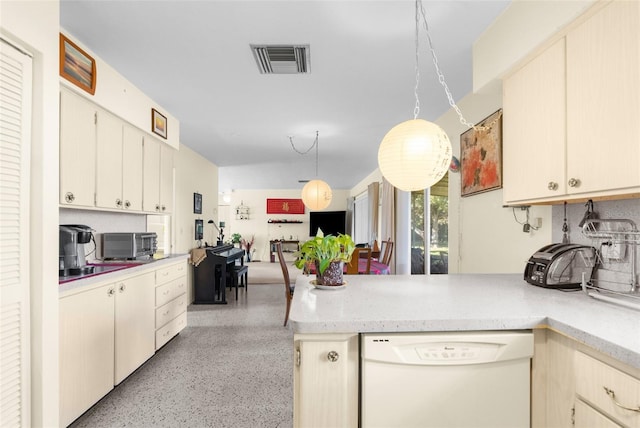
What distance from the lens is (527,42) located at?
1682 mm

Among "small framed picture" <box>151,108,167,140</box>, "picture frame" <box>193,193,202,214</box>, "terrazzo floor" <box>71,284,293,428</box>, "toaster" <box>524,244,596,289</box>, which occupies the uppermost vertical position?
"small framed picture" <box>151,108,167,140</box>

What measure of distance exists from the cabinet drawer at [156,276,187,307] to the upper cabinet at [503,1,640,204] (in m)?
2.86

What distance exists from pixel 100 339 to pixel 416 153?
2213 millimetres

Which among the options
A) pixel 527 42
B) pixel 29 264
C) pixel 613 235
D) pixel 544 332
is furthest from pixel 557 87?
pixel 29 264

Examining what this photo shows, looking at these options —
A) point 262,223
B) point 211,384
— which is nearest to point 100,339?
point 211,384

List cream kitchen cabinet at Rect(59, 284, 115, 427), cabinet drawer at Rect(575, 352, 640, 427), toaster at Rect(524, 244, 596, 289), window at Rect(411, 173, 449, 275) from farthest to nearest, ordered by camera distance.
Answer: window at Rect(411, 173, 449, 275) < cream kitchen cabinet at Rect(59, 284, 115, 427) < toaster at Rect(524, 244, 596, 289) < cabinet drawer at Rect(575, 352, 640, 427)

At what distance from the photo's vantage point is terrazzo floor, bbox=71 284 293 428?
6.57 ft

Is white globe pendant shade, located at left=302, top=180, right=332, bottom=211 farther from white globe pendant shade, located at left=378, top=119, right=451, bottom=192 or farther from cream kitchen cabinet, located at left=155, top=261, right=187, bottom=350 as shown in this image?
white globe pendant shade, located at left=378, top=119, right=451, bottom=192

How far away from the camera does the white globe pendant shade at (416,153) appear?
4.92ft

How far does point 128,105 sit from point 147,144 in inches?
18.1

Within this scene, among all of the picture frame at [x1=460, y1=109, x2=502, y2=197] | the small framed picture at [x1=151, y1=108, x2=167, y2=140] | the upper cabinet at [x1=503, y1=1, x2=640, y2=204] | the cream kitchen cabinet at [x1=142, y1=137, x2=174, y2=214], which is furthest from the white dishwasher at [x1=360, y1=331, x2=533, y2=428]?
the small framed picture at [x1=151, y1=108, x2=167, y2=140]

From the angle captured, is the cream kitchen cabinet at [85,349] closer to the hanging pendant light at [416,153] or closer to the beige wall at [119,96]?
the beige wall at [119,96]

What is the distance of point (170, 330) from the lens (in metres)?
3.19

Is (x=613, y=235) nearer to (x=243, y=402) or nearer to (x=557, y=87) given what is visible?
(x=557, y=87)
